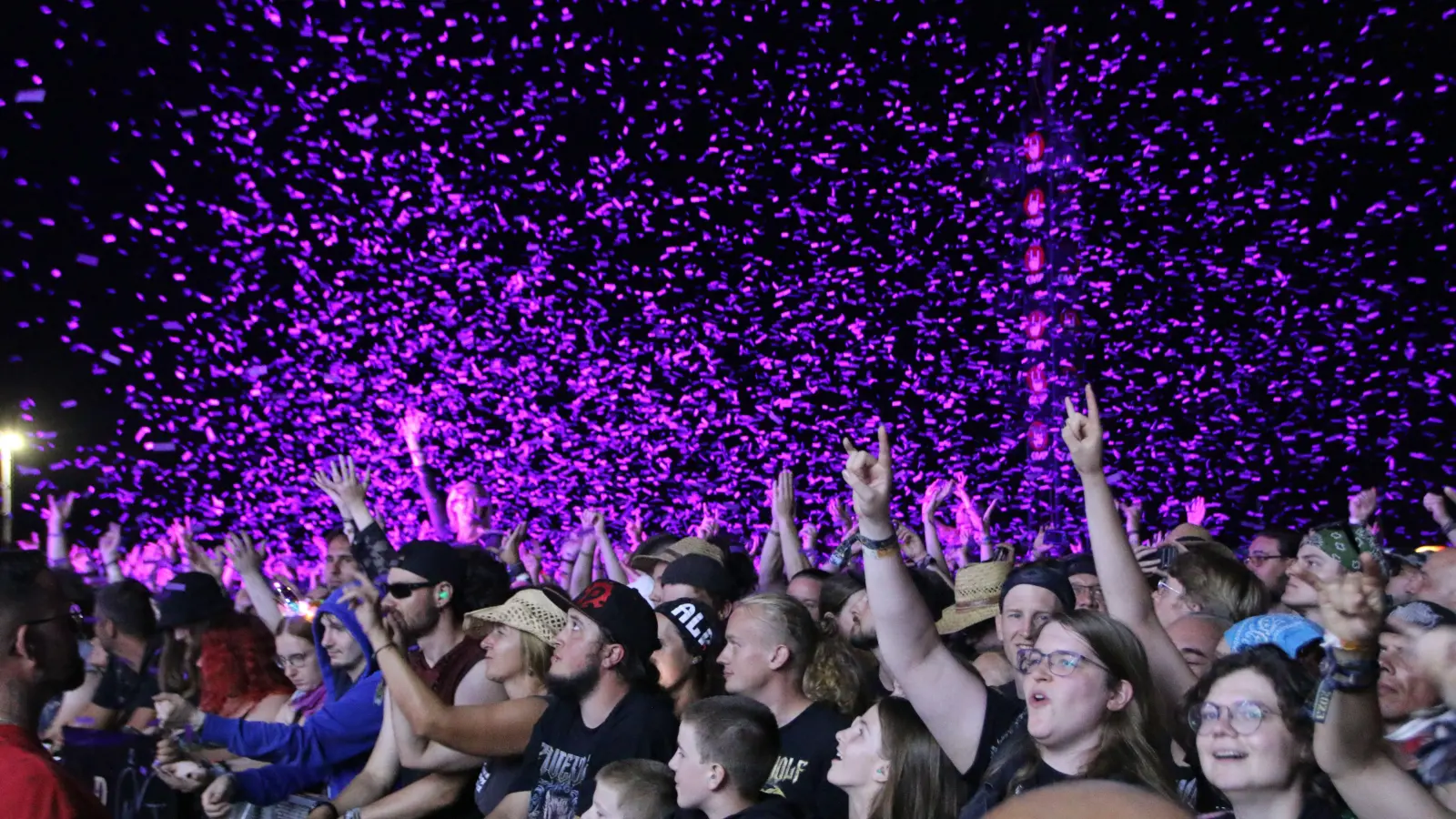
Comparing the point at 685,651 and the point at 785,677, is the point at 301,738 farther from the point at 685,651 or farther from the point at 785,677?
the point at 785,677

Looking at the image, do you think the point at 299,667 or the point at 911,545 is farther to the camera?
the point at 911,545

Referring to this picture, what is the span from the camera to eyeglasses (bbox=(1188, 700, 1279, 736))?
366 cm

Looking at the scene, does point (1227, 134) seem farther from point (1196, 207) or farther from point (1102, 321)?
point (1102, 321)

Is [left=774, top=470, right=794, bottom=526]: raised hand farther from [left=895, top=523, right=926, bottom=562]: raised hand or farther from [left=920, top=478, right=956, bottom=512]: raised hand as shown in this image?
[left=920, top=478, right=956, bottom=512]: raised hand

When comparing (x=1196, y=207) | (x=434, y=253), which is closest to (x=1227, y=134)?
A: (x=1196, y=207)

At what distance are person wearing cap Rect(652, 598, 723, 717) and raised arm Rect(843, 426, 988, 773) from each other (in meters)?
1.44

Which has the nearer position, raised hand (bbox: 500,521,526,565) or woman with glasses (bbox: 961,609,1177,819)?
woman with glasses (bbox: 961,609,1177,819)

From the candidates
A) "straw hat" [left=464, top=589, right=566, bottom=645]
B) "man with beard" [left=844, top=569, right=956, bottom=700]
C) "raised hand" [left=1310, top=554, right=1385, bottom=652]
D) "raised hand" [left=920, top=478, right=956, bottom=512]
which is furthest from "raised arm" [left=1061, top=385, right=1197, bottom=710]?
"raised hand" [left=920, top=478, right=956, bottom=512]

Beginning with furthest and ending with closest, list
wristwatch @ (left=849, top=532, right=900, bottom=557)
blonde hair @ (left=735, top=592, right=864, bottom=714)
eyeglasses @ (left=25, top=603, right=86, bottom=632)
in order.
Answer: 1. blonde hair @ (left=735, top=592, right=864, bottom=714)
2. wristwatch @ (left=849, top=532, right=900, bottom=557)
3. eyeglasses @ (left=25, top=603, right=86, bottom=632)

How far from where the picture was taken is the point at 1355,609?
3.14 m

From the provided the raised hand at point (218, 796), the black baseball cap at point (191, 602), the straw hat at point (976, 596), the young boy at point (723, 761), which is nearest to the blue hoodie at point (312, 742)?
the raised hand at point (218, 796)

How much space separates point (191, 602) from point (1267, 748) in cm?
549

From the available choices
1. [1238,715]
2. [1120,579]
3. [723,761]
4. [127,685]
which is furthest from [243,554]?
[1238,715]

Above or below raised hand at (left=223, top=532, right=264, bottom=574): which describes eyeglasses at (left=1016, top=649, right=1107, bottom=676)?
below
